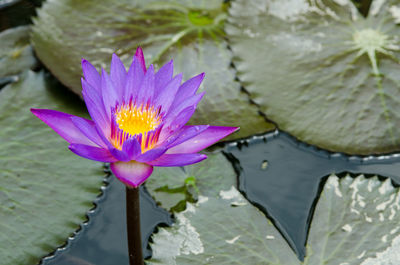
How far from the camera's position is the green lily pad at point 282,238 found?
1581mm

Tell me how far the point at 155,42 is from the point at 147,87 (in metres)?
1.01

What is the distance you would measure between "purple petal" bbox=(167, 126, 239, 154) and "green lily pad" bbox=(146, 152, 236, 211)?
0.61 m

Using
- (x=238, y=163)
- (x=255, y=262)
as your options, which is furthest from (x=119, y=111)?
(x=238, y=163)

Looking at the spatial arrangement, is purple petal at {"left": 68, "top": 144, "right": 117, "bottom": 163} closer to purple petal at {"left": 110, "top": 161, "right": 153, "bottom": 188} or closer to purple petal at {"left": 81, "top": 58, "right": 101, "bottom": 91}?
purple petal at {"left": 110, "top": 161, "right": 153, "bottom": 188}

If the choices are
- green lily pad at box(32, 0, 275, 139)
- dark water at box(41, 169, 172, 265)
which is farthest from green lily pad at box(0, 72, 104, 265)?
green lily pad at box(32, 0, 275, 139)

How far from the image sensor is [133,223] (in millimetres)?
1365

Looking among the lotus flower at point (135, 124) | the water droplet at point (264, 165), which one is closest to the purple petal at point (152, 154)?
the lotus flower at point (135, 124)

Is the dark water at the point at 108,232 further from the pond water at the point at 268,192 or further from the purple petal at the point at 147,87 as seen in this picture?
the purple petal at the point at 147,87

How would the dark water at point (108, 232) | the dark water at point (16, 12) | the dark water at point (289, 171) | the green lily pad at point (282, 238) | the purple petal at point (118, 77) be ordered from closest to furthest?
the purple petal at point (118, 77) < the green lily pad at point (282, 238) < the dark water at point (108, 232) < the dark water at point (289, 171) < the dark water at point (16, 12)

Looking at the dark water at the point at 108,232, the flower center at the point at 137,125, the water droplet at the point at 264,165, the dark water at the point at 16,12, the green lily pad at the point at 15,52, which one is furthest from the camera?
the dark water at the point at 16,12

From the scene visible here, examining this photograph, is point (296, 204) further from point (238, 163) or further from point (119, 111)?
point (119, 111)

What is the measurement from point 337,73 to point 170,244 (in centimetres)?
106

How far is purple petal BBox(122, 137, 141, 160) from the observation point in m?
1.16

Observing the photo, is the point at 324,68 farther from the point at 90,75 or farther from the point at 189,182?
the point at 90,75
